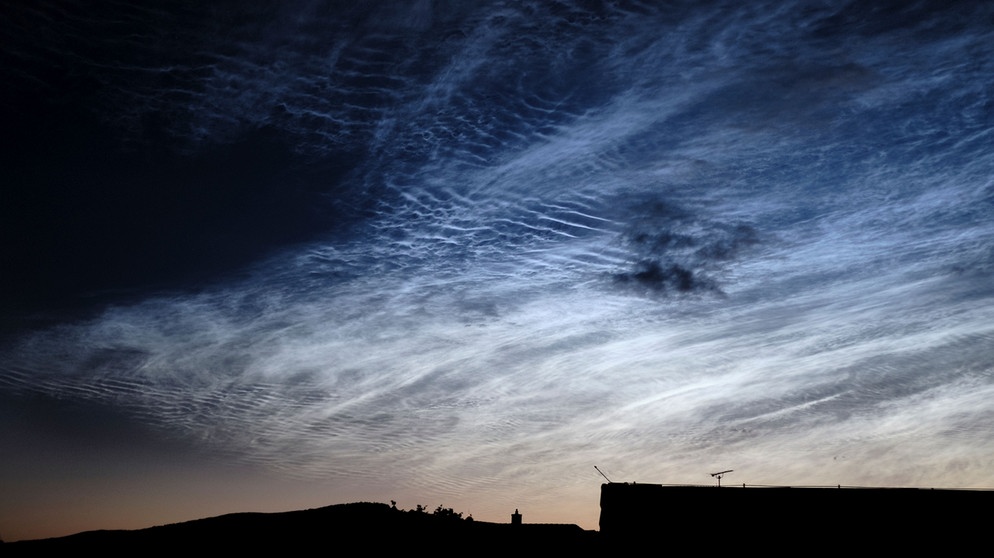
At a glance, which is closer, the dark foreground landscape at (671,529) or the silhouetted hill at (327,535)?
the dark foreground landscape at (671,529)

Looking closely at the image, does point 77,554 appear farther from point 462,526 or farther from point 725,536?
point 725,536

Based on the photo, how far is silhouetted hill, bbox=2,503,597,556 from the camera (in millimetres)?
26828

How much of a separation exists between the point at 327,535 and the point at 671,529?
14052mm

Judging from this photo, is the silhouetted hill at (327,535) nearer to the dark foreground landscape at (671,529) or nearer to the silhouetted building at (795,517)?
the dark foreground landscape at (671,529)

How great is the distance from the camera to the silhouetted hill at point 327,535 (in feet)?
88.0

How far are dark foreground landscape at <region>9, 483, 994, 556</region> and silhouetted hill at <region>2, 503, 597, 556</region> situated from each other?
4 centimetres

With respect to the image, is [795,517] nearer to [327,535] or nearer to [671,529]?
[671,529]

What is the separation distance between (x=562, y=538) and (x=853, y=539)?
11.6m

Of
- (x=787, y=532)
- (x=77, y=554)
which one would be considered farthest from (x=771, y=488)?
(x=77, y=554)

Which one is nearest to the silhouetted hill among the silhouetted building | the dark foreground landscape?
the dark foreground landscape

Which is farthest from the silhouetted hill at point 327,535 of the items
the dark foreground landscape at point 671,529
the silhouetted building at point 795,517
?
the silhouetted building at point 795,517

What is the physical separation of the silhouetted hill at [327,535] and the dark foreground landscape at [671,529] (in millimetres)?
44

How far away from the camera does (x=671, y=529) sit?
89.0ft

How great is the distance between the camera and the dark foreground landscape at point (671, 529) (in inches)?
993
